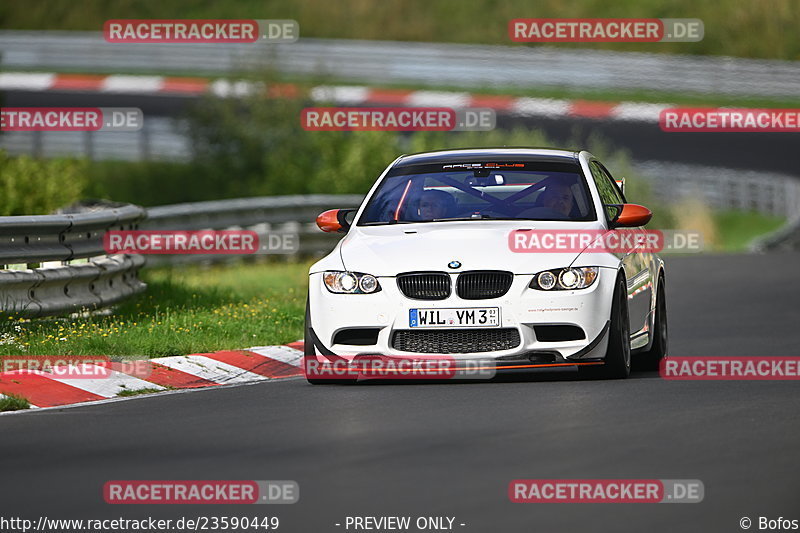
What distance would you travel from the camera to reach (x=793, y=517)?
287 inches

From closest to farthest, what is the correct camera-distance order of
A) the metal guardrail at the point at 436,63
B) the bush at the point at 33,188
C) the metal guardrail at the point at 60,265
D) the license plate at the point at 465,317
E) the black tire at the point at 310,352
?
1. the license plate at the point at 465,317
2. the black tire at the point at 310,352
3. the metal guardrail at the point at 60,265
4. the bush at the point at 33,188
5. the metal guardrail at the point at 436,63

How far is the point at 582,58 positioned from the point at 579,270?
32.3 metres

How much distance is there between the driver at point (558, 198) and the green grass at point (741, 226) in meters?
20.3

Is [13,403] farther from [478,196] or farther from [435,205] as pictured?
[478,196]

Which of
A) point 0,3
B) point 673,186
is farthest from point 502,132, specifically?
point 0,3

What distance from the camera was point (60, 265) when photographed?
14.8 m

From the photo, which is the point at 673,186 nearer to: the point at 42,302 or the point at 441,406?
the point at 42,302

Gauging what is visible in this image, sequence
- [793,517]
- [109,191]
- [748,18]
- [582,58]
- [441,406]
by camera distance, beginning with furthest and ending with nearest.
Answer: [748,18]
[582,58]
[109,191]
[441,406]
[793,517]

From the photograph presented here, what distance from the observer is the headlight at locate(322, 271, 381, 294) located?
471 inches

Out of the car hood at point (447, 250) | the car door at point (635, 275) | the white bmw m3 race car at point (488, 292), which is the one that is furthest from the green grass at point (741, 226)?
the car hood at point (447, 250)

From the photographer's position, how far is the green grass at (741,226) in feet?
111

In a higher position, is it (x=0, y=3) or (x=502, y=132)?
(x=0, y=3)

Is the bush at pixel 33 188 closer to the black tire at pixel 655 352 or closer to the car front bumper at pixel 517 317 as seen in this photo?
the black tire at pixel 655 352

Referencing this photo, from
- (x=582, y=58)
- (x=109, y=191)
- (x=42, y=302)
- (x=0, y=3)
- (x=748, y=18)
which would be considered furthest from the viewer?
(x=0, y=3)
